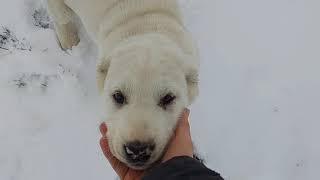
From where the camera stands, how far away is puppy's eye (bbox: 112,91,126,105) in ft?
9.44

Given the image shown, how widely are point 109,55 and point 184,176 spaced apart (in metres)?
0.88

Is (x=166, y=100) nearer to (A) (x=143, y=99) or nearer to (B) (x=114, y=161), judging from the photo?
(A) (x=143, y=99)

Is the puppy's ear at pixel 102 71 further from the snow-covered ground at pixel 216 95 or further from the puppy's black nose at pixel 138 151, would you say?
the snow-covered ground at pixel 216 95

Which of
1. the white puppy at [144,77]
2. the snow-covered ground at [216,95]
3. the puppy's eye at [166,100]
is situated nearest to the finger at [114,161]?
the white puppy at [144,77]

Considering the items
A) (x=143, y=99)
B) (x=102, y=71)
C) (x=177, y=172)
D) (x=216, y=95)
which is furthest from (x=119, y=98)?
(x=216, y=95)

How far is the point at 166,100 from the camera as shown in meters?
2.89

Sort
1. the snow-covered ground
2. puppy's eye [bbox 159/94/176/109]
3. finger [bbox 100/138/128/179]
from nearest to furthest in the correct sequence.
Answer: puppy's eye [bbox 159/94/176/109]
finger [bbox 100/138/128/179]
the snow-covered ground

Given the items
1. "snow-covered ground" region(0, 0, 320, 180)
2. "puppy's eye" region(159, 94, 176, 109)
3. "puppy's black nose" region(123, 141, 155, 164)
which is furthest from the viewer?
"snow-covered ground" region(0, 0, 320, 180)

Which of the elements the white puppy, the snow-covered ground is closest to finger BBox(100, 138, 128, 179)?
the white puppy

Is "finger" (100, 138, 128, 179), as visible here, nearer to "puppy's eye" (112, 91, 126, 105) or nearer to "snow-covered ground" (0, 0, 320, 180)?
"puppy's eye" (112, 91, 126, 105)

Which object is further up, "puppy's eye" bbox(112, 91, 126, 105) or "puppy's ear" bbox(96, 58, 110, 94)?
"puppy's ear" bbox(96, 58, 110, 94)

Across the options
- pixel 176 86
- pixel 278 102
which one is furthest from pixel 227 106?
pixel 176 86

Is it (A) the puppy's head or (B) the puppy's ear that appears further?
(B) the puppy's ear

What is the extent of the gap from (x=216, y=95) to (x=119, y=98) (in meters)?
1.52
